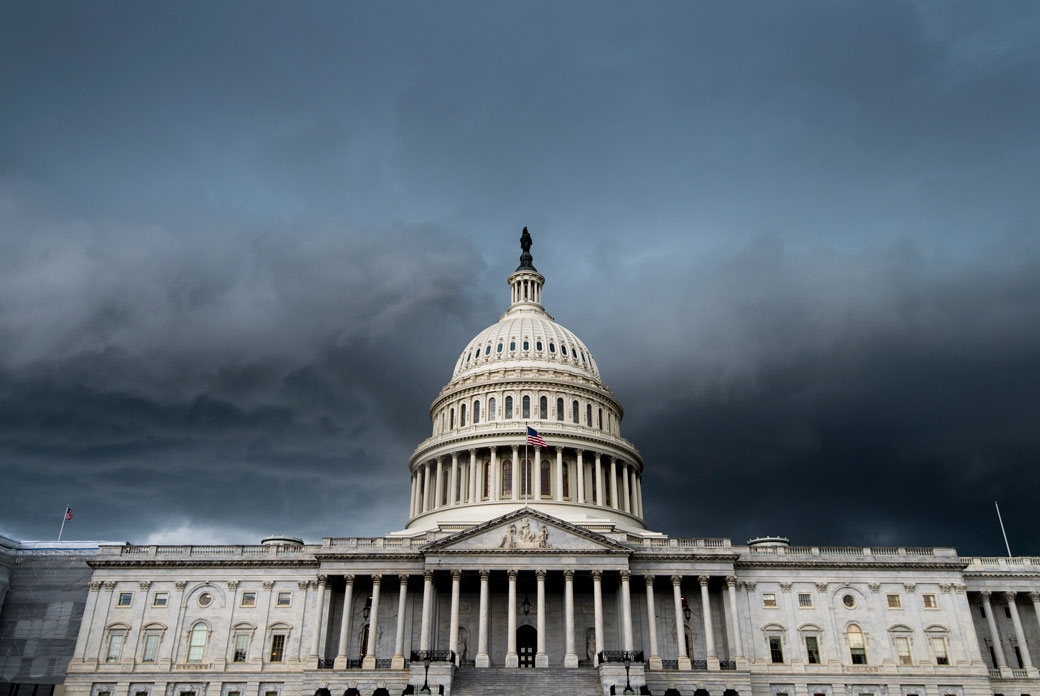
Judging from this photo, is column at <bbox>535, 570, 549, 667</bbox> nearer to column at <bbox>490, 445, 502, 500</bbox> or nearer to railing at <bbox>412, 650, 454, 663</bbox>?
railing at <bbox>412, 650, 454, 663</bbox>

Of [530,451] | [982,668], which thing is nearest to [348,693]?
[530,451]

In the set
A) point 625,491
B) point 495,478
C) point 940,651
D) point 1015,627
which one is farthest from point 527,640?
point 1015,627

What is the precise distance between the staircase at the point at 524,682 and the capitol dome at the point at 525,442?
18.7m

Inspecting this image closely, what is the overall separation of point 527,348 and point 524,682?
43710 millimetres

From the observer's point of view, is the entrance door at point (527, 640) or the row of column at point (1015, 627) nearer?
the entrance door at point (527, 640)

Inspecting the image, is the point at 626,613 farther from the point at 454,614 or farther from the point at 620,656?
the point at 454,614

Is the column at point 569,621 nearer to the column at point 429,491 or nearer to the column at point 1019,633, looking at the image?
the column at point 429,491

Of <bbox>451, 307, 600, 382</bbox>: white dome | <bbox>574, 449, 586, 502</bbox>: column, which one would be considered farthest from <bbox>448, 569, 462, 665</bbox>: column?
<bbox>451, 307, 600, 382</bbox>: white dome

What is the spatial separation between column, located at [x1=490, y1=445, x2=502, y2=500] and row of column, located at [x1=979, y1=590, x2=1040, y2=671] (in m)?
41.9

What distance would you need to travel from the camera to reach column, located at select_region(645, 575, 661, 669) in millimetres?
58938

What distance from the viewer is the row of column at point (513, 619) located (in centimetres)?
5897

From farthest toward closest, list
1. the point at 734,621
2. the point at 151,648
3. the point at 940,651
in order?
the point at 151,648
the point at 940,651
the point at 734,621

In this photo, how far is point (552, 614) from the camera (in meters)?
64.2

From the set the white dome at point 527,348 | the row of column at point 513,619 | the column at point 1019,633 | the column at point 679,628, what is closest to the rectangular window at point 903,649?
the column at point 1019,633
